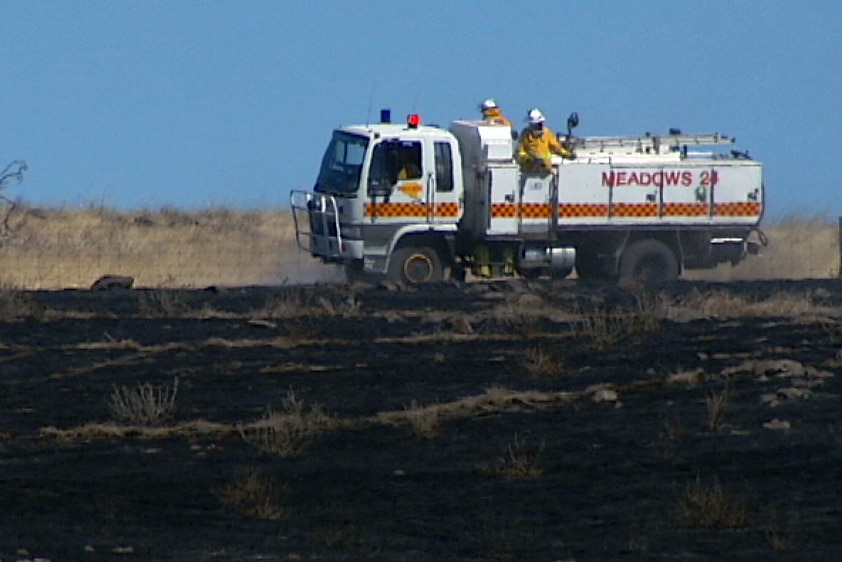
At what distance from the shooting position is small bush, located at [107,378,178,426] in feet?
51.0

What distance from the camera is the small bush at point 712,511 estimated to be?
11484 mm

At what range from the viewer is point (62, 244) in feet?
134

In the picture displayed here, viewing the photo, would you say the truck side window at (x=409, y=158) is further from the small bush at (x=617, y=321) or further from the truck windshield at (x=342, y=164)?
the small bush at (x=617, y=321)

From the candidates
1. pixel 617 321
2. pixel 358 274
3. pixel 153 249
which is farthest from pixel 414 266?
pixel 153 249

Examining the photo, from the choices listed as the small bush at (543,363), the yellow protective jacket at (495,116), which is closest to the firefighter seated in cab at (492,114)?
the yellow protective jacket at (495,116)

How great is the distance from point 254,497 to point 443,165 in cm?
1675

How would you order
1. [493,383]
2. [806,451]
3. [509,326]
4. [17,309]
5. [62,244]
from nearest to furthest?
[806,451] → [493,383] → [509,326] → [17,309] → [62,244]

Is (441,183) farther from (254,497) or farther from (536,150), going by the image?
(254,497)

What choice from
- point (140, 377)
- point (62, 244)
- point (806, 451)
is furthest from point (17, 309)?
point (62, 244)

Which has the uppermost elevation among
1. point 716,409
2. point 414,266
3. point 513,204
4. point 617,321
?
point 513,204

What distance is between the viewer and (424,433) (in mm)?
14906

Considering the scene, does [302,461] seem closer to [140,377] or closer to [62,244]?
[140,377]

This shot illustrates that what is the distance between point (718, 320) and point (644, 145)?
8822mm

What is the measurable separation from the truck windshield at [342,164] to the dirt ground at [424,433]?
5682 millimetres
